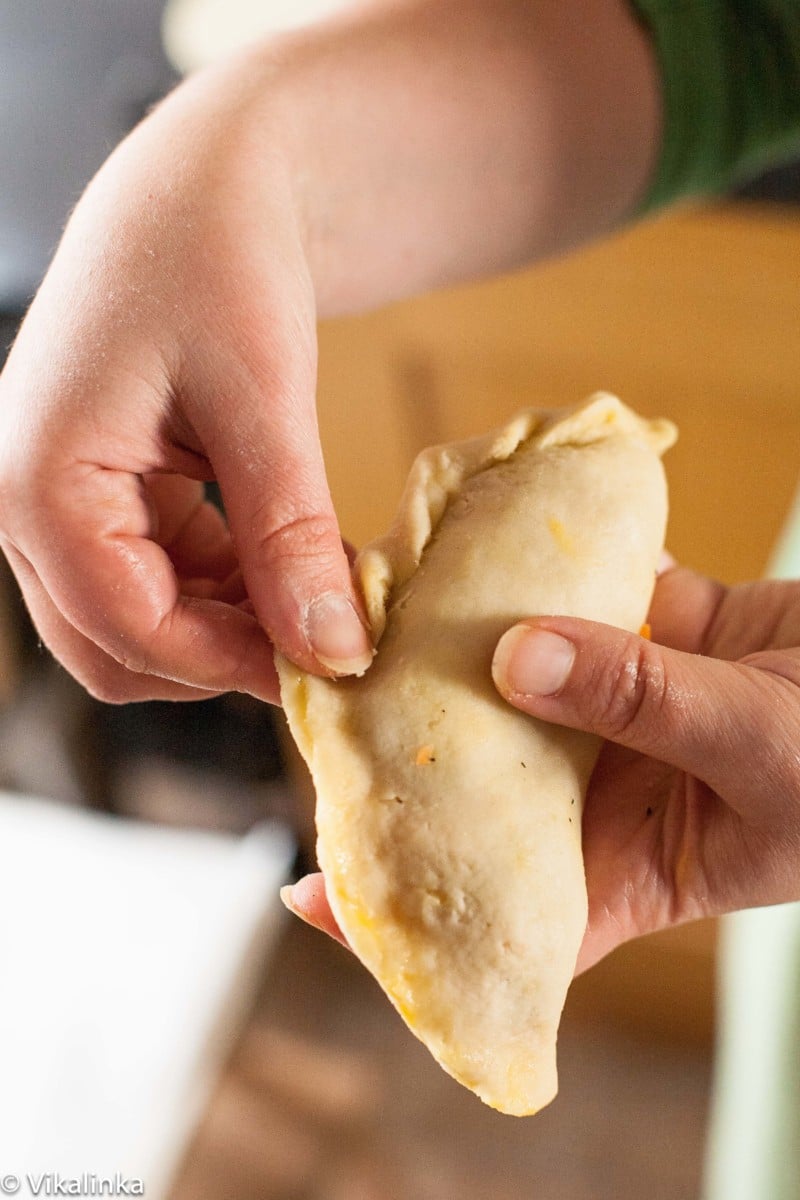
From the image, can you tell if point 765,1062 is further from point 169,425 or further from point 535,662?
point 169,425

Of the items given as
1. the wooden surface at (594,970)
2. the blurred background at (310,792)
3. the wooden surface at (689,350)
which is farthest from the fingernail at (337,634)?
the wooden surface at (689,350)

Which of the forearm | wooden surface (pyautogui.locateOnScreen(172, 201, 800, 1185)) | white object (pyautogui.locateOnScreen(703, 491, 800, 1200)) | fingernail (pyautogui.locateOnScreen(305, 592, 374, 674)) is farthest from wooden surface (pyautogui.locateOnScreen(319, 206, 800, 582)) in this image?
fingernail (pyautogui.locateOnScreen(305, 592, 374, 674))

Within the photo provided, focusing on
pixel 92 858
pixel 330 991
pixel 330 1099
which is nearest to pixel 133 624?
pixel 92 858

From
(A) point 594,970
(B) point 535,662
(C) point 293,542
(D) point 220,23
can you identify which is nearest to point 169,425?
(C) point 293,542

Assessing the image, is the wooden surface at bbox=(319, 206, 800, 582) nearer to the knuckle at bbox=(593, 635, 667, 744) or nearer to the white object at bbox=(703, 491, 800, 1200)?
the white object at bbox=(703, 491, 800, 1200)

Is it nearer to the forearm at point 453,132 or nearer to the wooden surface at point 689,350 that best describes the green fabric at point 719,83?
the forearm at point 453,132
